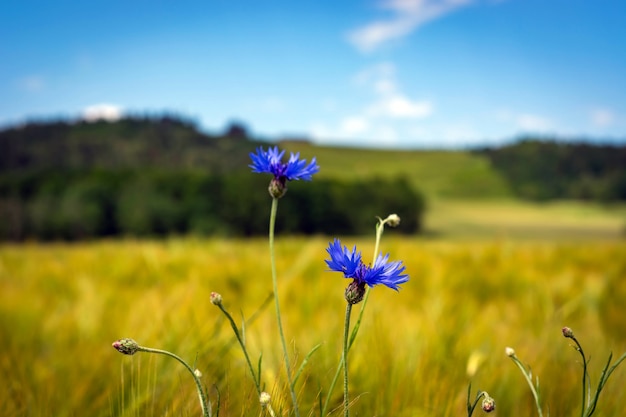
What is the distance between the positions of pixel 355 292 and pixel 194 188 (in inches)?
803

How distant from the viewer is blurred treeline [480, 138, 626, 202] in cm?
3086

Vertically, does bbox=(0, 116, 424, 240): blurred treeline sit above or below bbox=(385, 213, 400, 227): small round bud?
below

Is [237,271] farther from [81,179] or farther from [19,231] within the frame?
[81,179]

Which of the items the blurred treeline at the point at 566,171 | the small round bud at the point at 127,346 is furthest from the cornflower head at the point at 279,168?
the blurred treeline at the point at 566,171

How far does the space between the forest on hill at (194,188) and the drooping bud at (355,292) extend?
9020 millimetres

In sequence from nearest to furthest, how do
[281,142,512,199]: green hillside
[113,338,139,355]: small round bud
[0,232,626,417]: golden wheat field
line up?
[113,338,139,355]: small round bud, [0,232,626,417]: golden wheat field, [281,142,512,199]: green hillside

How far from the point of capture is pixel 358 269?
0.59 meters

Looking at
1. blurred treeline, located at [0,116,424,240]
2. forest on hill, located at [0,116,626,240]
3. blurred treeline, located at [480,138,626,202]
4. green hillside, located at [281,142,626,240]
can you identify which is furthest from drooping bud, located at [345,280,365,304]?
blurred treeline, located at [480,138,626,202]

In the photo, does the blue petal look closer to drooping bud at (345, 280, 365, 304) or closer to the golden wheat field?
drooping bud at (345, 280, 365, 304)

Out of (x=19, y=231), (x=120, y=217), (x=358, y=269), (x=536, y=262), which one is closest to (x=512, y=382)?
(x=358, y=269)

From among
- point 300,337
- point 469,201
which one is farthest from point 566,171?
point 300,337

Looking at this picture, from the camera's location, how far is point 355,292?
1.90 feet

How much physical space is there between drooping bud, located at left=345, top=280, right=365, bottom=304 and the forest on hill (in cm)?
902

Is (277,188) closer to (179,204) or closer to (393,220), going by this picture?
(393,220)
